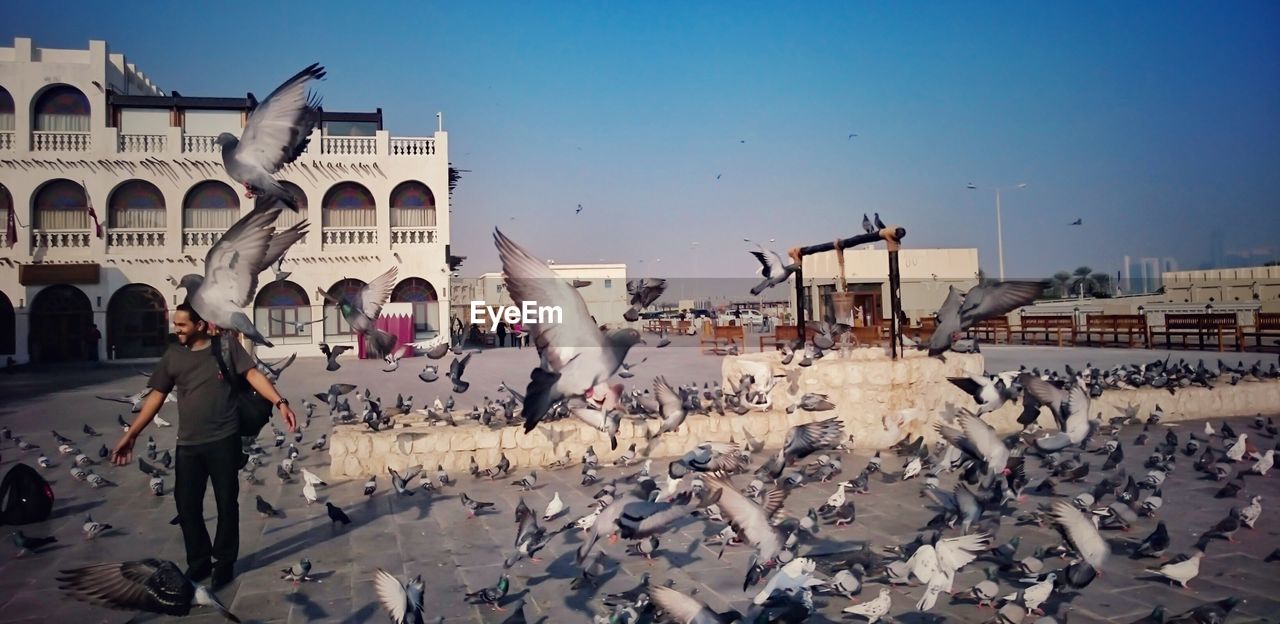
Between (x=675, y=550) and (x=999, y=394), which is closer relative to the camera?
(x=675, y=550)

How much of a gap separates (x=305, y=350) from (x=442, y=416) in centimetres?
2557

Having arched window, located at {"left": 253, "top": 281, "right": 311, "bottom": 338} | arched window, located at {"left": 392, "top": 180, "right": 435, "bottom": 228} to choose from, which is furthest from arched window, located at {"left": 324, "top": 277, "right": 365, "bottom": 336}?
arched window, located at {"left": 392, "top": 180, "right": 435, "bottom": 228}

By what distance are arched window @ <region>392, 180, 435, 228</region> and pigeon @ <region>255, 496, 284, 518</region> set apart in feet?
92.5

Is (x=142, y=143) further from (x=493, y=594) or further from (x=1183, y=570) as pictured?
(x=1183, y=570)

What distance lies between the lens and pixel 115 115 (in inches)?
1220

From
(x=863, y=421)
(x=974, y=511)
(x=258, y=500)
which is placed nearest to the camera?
(x=974, y=511)

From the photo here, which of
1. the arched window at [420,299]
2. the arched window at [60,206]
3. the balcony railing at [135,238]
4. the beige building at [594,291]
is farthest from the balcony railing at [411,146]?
the arched window at [60,206]

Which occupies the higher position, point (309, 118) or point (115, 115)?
point (115, 115)

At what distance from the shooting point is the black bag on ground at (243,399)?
483cm

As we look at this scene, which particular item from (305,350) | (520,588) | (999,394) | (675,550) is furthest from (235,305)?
(305,350)

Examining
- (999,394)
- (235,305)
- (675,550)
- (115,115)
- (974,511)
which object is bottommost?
(675,550)

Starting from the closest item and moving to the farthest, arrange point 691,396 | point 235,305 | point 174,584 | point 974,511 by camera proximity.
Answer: point 174,584
point 235,305
point 974,511
point 691,396

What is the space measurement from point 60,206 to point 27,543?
32.3 meters

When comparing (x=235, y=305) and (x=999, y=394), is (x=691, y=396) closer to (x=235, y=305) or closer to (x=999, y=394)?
(x=999, y=394)
